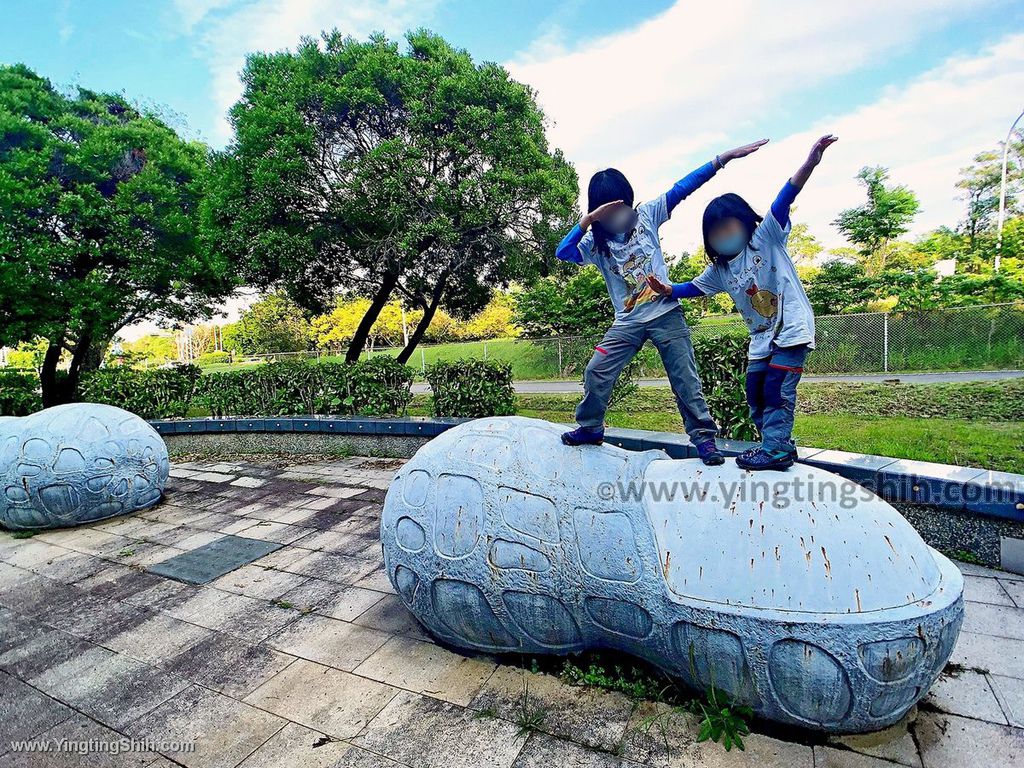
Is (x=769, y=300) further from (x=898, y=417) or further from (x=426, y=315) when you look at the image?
(x=426, y=315)

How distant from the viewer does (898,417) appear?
7.59 metres

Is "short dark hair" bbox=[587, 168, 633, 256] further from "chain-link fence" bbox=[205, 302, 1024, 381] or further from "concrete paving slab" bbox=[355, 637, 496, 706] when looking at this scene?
"chain-link fence" bbox=[205, 302, 1024, 381]

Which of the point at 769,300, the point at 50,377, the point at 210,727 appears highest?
the point at 769,300

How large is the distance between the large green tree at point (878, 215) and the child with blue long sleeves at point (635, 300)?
53.3ft

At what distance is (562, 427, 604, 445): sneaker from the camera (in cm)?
305

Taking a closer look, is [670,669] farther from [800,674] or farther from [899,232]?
[899,232]

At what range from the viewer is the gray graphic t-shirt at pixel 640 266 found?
321 cm

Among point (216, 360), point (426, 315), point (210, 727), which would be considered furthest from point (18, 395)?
point (216, 360)

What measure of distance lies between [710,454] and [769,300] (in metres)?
0.90

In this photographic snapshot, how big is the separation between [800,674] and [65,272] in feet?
50.6

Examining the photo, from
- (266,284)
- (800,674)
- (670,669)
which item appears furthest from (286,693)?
(266,284)

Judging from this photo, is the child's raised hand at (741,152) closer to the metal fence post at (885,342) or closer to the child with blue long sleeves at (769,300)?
the child with blue long sleeves at (769,300)

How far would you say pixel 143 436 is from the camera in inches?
247

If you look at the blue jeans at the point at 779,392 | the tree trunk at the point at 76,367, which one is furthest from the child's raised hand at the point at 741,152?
the tree trunk at the point at 76,367
